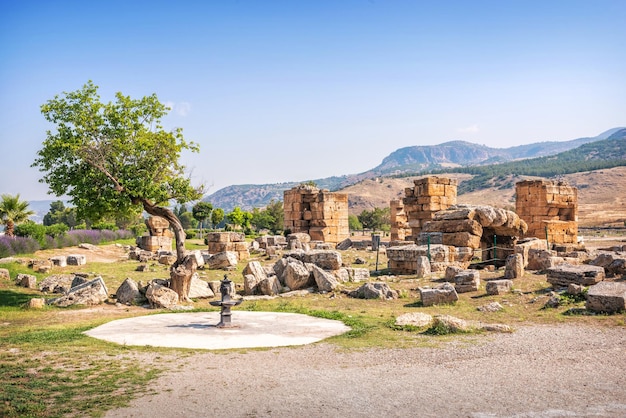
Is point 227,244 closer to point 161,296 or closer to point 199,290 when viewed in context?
point 199,290

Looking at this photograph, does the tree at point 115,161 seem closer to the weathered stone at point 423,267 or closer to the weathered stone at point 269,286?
the weathered stone at point 269,286

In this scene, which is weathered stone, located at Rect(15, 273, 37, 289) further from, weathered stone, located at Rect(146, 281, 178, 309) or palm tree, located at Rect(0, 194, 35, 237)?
palm tree, located at Rect(0, 194, 35, 237)

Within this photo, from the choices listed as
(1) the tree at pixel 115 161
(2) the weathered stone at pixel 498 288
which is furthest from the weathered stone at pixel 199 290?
(2) the weathered stone at pixel 498 288

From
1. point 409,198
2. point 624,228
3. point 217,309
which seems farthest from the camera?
point 624,228

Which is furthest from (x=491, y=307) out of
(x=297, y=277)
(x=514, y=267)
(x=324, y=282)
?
(x=297, y=277)

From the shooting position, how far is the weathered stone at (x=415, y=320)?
10672mm

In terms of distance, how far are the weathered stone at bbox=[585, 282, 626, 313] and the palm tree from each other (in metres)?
30.8

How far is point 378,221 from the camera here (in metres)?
71.6

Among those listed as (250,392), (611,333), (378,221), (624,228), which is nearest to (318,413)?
(250,392)

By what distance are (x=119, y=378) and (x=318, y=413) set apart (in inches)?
118

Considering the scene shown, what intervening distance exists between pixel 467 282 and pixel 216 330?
302 inches

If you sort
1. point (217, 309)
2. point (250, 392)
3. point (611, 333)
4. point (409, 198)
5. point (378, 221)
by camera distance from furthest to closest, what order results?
point (378, 221), point (409, 198), point (217, 309), point (611, 333), point (250, 392)

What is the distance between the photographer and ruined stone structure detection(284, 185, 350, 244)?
3228cm

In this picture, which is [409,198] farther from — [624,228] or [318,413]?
[624,228]
